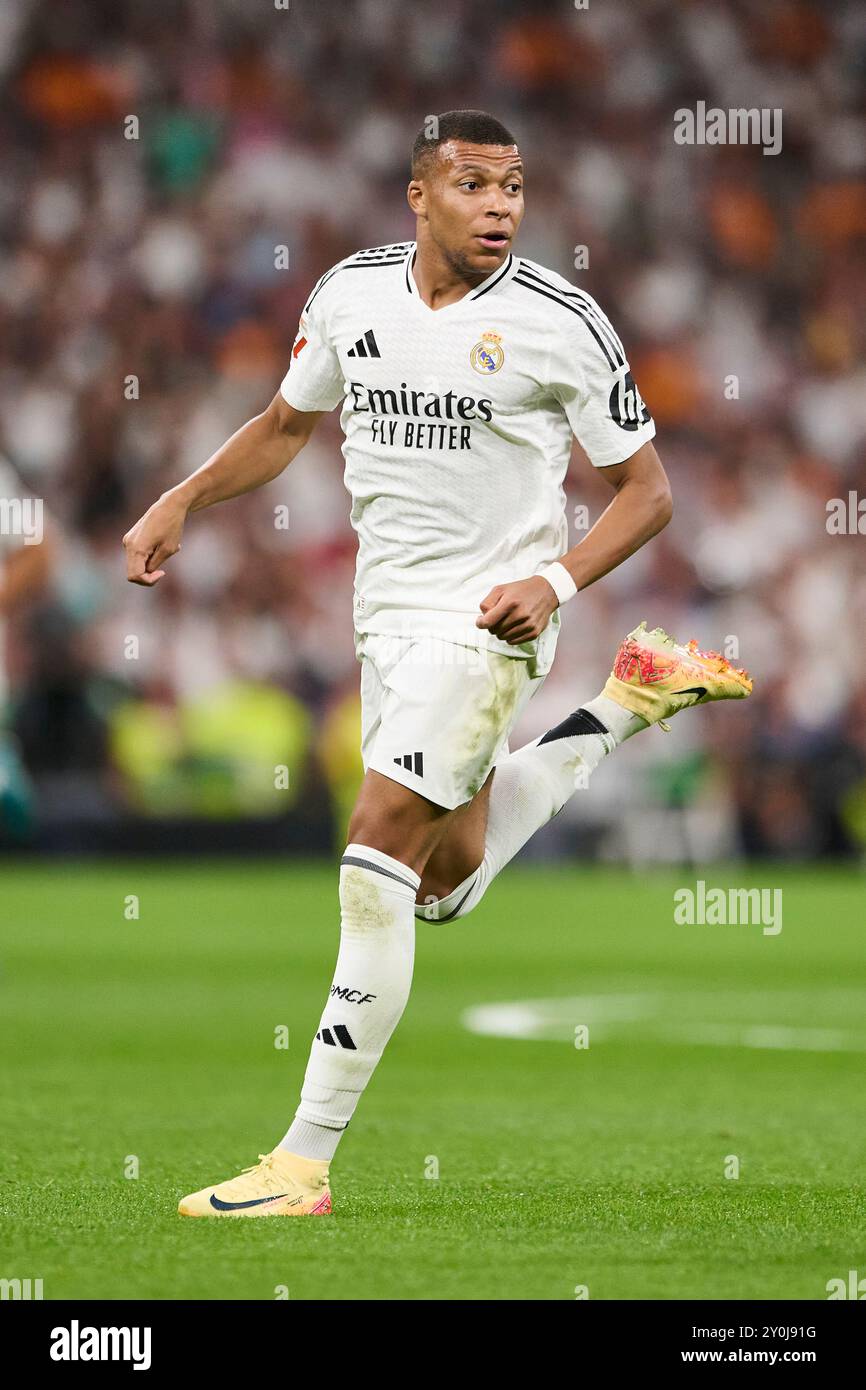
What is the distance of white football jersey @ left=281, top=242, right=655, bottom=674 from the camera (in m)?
4.92

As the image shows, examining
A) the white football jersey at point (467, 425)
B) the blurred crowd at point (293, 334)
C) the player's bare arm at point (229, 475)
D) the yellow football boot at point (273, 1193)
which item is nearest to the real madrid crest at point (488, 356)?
the white football jersey at point (467, 425)

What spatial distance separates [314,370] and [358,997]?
1553 millimetres

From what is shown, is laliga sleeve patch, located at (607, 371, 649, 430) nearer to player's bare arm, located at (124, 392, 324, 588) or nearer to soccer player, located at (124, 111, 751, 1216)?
soccer player, located at (124, 111, 751, 1216)

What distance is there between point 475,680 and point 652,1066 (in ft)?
9.91

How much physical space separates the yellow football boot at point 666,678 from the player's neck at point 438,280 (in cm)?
109

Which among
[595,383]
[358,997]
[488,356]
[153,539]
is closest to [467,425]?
[488,356]

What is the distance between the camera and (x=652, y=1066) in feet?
24.7

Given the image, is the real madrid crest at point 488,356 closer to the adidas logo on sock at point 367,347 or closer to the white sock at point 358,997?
the adidas logo on sock at point 367,347

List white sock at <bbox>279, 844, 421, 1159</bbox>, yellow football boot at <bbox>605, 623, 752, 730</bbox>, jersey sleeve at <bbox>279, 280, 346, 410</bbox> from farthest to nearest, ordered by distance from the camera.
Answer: yellow football boot at <bbox>605, 623, 752, 730</bbox>
jersey sleeve at <bbox>279, 280, 346, 410</bbox>
white sock at <bbox>279, 844, 421, 1159</bbox>

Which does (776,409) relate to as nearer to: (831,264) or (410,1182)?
(831,264)

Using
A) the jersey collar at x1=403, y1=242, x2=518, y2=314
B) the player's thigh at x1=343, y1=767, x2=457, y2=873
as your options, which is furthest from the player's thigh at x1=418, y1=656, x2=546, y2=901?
the jersey collar at x1=403, y1=242, x2=518, y2=314

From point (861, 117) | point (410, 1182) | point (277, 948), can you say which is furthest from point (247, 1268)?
point (861, 117)

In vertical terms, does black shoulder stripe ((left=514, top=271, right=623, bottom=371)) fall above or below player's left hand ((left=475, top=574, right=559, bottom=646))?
above

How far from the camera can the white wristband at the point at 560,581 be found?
477 cm
